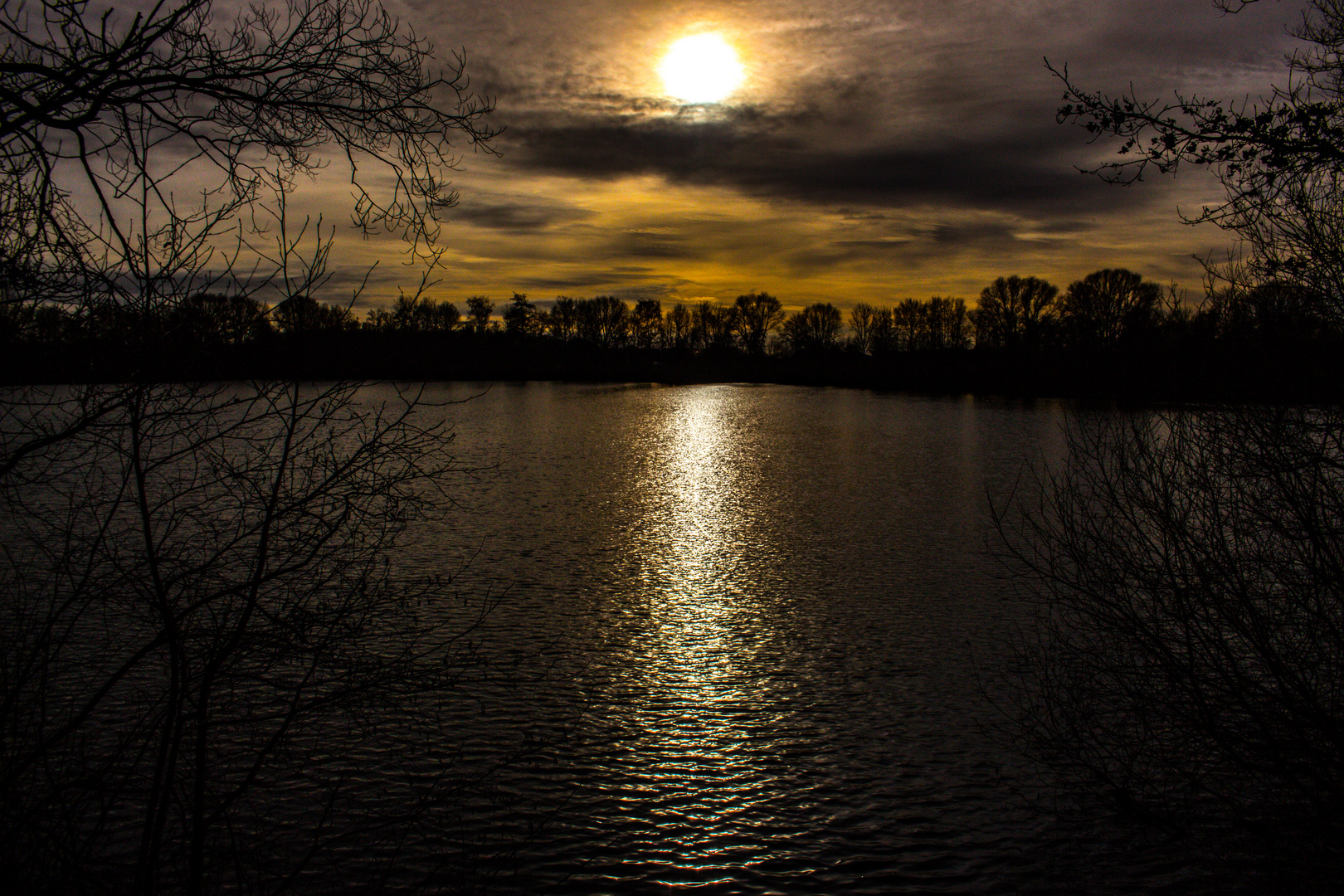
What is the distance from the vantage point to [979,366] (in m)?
65.5

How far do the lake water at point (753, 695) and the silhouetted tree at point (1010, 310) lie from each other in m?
68.8

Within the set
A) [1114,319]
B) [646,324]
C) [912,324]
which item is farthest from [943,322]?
[1114,319]

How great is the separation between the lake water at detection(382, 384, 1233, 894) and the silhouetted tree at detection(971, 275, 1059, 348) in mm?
68782

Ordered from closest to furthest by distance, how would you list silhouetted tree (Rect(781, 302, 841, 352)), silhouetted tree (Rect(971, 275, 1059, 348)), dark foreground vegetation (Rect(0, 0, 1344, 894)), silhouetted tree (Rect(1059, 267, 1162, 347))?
dark foreground vegetation (Rect(0, 0, 1344, 894)) < silhouetted tree (Rect(1059, 267, 1162, 347)) < silhouetted tree (Rect(971, 275, 1059, 348)) < silhouetted tree (Rect(781, 302, 841, 352))

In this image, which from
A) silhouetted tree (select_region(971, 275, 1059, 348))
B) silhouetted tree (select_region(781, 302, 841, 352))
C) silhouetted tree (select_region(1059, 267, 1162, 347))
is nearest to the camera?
silhouetted tree (select_region(1059, 267, 1162, 347))

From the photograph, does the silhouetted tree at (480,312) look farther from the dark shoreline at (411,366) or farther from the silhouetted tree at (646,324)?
the dark shoreline at (411,366)

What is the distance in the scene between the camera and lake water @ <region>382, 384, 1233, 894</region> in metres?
5.39

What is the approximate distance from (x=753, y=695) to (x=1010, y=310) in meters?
84.5

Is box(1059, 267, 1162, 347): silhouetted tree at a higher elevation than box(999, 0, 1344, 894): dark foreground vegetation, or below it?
higher

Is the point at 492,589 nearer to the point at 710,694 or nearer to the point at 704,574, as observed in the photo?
the point at 704,574

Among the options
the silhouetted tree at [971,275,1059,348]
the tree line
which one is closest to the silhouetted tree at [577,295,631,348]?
the tree line

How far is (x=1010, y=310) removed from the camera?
83000mm

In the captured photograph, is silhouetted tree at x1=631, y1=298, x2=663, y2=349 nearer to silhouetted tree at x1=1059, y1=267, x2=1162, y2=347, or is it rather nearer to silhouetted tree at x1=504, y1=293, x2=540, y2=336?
silhouetted tree at x1=504, y1=293, x2=540, y2=336

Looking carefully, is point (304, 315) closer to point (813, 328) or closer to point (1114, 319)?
point (1114, 319)
